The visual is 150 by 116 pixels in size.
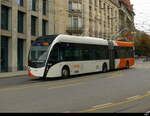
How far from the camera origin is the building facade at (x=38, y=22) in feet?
97.8

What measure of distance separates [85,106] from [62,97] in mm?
2185

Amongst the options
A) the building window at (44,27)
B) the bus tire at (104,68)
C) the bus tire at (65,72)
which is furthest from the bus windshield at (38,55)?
the building window at (44,27)

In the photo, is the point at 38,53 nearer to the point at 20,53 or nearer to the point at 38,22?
the point at 20,53

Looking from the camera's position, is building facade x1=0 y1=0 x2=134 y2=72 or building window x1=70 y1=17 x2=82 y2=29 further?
building window x1=70 y1=17 x2=82 y2=29

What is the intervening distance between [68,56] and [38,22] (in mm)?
15602

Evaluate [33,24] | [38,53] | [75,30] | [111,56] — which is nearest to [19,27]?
[33,24]

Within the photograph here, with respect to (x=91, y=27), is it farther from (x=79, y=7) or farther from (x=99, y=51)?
(x=99, y=51)

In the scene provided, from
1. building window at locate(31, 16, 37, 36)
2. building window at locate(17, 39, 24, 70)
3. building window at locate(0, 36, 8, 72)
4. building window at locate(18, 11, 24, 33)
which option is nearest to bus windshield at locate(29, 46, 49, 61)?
building window at locate(0, 36, 8, 72)

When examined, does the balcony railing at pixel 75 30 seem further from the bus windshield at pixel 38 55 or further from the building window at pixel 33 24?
the bus windshield at pixel 38 55

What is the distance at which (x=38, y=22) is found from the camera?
35.1 metres

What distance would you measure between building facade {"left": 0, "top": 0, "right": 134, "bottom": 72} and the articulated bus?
9802 millimetres

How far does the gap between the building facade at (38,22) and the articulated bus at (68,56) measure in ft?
32.2

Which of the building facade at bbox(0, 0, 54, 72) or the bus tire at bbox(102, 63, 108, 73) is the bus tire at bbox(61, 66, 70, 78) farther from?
the building facade at bbox(0, 0, 54, 72)

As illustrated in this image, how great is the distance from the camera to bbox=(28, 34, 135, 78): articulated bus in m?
18.9
